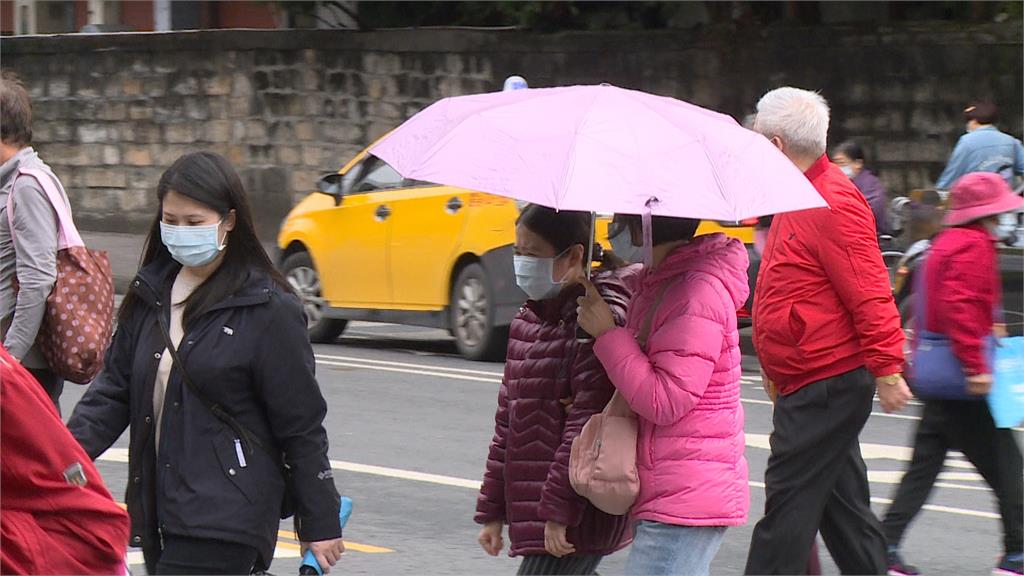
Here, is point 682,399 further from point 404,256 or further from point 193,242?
point 404,256

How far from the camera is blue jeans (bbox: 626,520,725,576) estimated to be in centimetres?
427

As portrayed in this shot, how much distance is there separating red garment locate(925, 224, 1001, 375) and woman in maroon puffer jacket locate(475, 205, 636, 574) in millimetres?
2364

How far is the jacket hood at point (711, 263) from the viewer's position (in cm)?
434

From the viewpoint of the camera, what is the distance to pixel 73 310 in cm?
575

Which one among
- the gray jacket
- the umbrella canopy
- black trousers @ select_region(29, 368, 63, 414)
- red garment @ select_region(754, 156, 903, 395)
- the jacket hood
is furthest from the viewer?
black trousers @ select_region(29, 368, 63, 414)

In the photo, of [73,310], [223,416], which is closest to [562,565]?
[223,416]

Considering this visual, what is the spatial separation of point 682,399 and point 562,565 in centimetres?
59

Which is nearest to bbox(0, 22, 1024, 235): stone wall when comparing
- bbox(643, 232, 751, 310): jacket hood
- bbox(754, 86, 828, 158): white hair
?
bbox(754, 86, 828, 158): white hair

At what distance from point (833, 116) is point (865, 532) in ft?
46.2

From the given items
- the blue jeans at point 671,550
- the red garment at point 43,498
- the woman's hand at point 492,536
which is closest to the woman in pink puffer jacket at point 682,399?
the blue jeans at point 671,550

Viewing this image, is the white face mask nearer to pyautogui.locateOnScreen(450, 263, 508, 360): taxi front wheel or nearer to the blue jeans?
the blue jeans

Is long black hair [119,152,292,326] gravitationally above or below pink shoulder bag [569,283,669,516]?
above

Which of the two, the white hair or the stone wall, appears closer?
the white hair

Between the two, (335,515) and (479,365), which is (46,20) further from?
(335,515)
